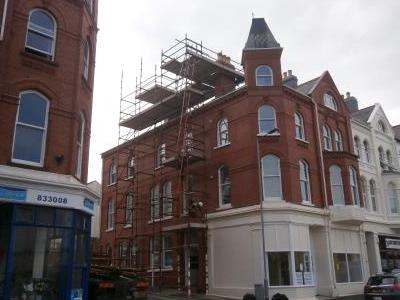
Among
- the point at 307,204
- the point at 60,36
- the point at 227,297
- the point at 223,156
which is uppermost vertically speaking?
the point at 60,36

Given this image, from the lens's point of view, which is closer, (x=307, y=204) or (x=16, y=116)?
(x=16, y=116)

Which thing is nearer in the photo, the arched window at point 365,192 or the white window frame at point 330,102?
the white window frame at point 330,102

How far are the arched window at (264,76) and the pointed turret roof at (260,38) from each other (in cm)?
145

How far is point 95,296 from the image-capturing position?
17.7m

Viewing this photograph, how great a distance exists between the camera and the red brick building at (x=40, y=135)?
14422 mm

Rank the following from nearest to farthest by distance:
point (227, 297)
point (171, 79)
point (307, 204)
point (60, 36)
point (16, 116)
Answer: point (16, 116)
point (60, 36)
point (227, 297)
point (307, 204)
point (171, 79)

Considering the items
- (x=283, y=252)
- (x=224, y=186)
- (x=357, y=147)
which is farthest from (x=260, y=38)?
(x=283, y=252)

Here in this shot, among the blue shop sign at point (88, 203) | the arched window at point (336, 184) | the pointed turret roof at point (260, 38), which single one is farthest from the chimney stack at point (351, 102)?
the blue shop sign at point (88, 203)

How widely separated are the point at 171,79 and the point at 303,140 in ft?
33.7

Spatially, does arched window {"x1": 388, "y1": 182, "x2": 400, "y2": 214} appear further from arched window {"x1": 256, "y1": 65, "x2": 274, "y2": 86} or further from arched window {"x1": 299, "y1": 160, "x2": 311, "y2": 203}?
arched window {"x1": 256, "y1": 65, "x2": 274, "y2": 86}

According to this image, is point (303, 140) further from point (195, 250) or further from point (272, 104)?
point (195, 250)

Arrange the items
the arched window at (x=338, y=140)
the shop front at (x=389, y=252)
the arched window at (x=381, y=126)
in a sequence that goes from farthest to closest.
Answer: the arched window at (x=381, y=126) < the shop front at (x=389, y=252) < the arched window at (x=338, y=140)

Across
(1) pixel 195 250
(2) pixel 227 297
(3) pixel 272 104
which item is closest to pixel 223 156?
(3) pixel 272 104

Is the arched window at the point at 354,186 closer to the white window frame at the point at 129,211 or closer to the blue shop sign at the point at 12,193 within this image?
the white window frame at the point at 129,211
